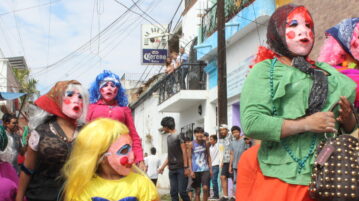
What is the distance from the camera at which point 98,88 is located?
6.30 meters

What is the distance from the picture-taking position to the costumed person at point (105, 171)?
396cm

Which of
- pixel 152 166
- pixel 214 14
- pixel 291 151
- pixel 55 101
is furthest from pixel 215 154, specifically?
pixel 291 151

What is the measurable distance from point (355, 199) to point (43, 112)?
9.26 feet

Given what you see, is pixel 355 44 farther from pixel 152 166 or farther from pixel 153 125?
pixel 153 125

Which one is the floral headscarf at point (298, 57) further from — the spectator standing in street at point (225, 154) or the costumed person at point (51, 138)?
the spectator standing in street at point (225, 154)

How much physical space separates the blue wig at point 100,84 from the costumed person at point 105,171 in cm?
213

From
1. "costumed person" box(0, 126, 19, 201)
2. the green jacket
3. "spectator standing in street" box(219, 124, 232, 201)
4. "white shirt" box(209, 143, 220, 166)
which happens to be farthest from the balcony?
the green jacket

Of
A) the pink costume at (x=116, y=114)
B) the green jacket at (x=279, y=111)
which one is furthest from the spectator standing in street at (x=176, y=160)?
the green jacket at (x=279, y=111)

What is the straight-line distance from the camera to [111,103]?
6.34 meters

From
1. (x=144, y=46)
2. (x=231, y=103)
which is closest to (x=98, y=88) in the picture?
(x=231, y=103)

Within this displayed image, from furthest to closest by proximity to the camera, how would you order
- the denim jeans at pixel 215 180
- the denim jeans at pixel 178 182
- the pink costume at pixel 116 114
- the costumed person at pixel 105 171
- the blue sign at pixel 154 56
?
A: the blue sign at pixel 154 56
the denim jeans at pixel 215 180
the denim jeans at pixel 178 182
the pink costume at pixel 116 114
the costumed person at pixel 105 171

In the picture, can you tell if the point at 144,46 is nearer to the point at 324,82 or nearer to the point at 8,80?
the point at 8,80

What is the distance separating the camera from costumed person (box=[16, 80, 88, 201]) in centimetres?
447

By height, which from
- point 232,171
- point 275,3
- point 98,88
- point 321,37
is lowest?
point 232,171
